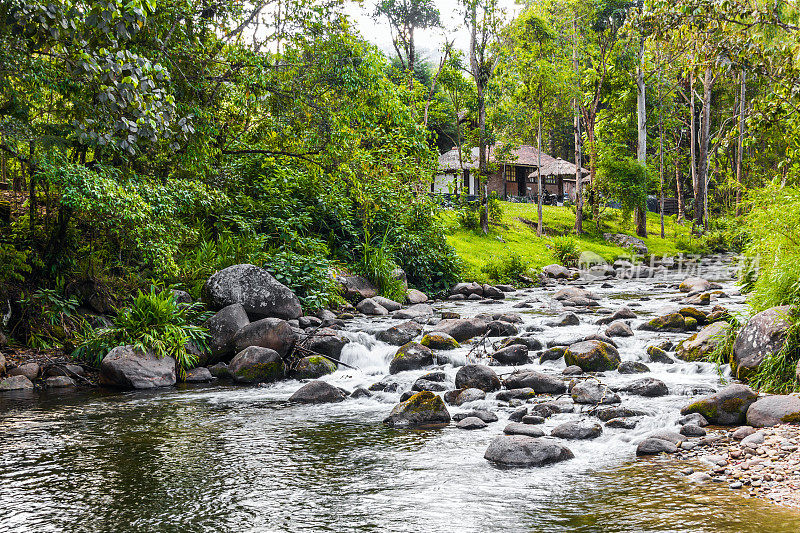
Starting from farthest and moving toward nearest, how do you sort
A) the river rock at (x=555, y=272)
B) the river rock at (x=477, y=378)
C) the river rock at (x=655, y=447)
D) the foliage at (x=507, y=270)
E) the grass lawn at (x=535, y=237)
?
the grass lawn at (x=535, y=237) < the river rock at (x=555, y=272) < the foliage at (x=507, y=270) < the river rock at (x=477, y=378) < the river rock at (x=655, y=447)

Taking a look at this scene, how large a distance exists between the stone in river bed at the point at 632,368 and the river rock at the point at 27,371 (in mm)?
9256

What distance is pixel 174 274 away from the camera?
1255cm

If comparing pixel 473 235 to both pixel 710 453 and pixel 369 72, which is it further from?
pixel 710 453

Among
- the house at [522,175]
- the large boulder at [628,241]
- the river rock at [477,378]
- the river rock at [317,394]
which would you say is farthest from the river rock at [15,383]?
the house at [522,175]

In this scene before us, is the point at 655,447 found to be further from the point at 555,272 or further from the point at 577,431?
the point at 555,272

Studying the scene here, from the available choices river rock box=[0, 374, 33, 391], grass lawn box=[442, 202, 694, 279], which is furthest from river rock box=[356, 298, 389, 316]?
river rock box=[0, 374, 33, 391]

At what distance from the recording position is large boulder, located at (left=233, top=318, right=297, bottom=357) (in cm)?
1148

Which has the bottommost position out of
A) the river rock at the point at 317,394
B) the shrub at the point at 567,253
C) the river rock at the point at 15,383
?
the river rock at the point at 317,394

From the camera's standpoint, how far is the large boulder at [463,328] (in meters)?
12.8

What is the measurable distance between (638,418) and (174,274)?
29.1ft

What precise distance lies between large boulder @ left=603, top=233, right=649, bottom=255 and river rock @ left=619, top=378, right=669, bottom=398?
2387 cm

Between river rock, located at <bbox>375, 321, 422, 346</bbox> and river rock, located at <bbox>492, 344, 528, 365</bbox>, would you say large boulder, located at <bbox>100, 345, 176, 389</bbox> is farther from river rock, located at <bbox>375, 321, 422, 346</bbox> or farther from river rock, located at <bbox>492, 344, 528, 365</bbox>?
river rock, located at <bbox>492, 344, 528, 365</bbox>

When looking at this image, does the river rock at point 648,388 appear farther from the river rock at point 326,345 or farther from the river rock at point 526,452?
the river rock at point 326,345

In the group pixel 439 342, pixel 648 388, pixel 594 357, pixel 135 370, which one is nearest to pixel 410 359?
pixel 439 342
